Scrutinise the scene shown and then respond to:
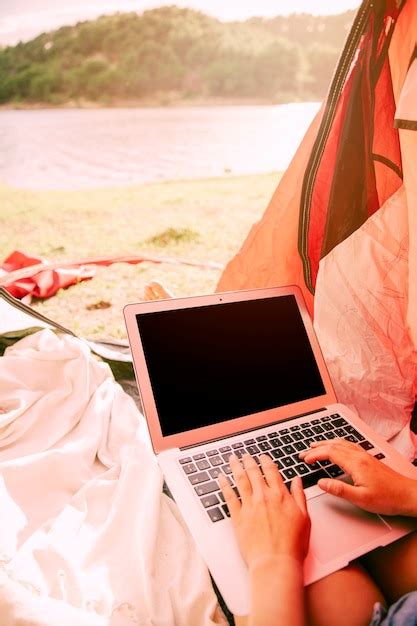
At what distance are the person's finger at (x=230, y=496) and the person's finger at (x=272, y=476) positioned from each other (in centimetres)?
6

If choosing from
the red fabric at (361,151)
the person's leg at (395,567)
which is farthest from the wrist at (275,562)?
the red fabric at (361,151)

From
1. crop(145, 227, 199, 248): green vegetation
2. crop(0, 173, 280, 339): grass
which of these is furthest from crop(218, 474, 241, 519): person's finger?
crop(145, 227, 199, 248): green vegetation

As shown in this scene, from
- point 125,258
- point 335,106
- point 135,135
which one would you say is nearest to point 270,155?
point 135,135

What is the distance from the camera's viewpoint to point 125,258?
263cm

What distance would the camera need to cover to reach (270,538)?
1.71ft

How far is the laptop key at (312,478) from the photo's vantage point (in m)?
0.70

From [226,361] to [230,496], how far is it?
32 centimetres

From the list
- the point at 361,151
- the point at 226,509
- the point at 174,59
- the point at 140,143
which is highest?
the point at 174,59

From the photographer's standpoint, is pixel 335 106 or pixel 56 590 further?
pixel 335 106

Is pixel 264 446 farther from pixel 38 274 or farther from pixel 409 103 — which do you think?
pixel 38 274

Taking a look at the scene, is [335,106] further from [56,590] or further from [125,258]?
[125,258]

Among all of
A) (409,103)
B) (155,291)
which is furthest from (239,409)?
(409,103)

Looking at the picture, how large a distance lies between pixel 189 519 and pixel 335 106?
1056 millimetres

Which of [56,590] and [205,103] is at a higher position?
[205,103]
